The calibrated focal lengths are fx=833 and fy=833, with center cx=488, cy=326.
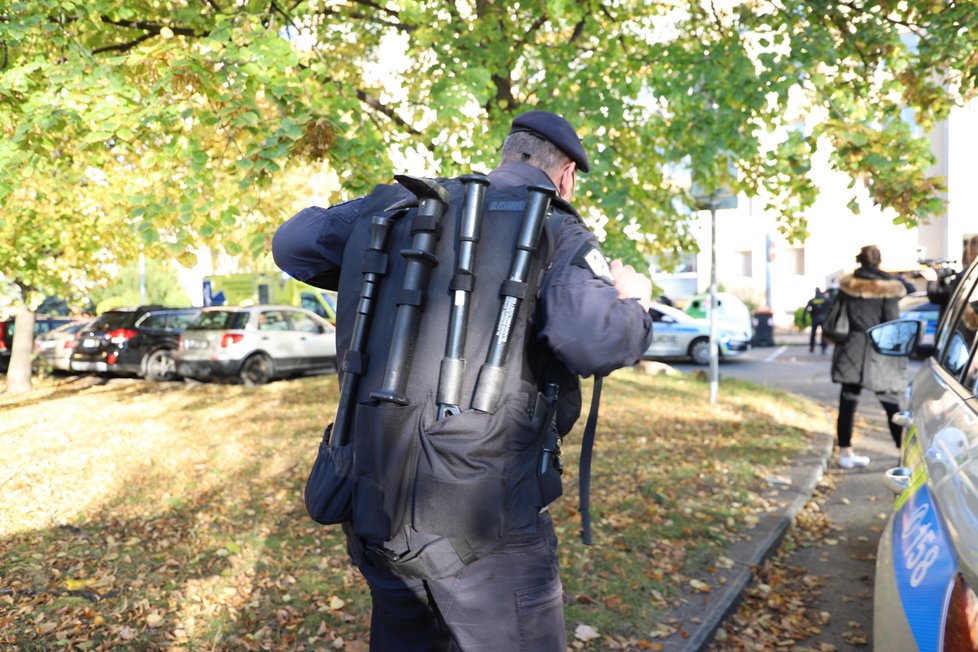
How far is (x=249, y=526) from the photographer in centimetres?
534

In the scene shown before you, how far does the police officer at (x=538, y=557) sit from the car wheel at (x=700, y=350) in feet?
56.1

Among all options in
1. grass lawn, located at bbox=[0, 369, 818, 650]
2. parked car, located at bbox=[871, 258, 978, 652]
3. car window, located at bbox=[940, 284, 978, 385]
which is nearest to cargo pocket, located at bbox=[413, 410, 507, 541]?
parked car, located at bbox=[871, 258, 978, 652]

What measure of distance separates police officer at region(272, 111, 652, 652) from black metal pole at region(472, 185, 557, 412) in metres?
0.08

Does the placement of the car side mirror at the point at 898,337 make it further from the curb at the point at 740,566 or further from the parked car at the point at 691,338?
the parked car at the point at 691,338

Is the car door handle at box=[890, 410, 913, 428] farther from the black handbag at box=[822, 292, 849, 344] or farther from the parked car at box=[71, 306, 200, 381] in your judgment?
the parked car at box=[71, 306, 200, 381]

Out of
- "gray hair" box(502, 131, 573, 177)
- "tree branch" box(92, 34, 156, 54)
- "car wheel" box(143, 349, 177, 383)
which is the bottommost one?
"car wheel" box(143, 349, 177, 383)

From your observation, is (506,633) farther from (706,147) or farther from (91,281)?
(91,281)

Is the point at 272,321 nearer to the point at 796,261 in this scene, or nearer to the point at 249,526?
the point at 249,526

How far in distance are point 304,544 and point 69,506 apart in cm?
191

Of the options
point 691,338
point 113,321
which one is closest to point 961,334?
point 691,338

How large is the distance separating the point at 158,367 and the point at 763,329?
16571mm

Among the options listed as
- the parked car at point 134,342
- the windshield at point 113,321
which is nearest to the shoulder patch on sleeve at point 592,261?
the parked car at point 134,342

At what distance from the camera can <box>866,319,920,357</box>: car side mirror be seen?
3535 mm

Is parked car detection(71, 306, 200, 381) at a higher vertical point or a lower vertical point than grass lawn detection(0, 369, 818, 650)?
higher
